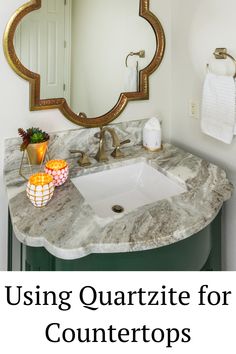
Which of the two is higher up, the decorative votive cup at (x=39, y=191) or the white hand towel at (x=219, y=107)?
the white hand towel at (x=219, y=107)

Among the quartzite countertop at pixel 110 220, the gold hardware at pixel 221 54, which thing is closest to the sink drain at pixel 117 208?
the quartzite countertop at pixel 110 220

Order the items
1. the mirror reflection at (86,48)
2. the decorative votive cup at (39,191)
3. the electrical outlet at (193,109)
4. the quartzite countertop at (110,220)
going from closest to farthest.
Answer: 1. the quartzite countertop at (110,220)
2. the decorative votive cup at (39,191)
3. the mirror reflection at (86,48)
4. the electrical outlet at (193,109)

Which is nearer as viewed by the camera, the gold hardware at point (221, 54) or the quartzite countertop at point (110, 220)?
the quartzite countertop at point (110, 220)

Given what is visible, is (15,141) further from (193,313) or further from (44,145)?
(193,313)

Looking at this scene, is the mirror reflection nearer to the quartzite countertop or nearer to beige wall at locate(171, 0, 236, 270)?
beige wall at locate(171, 0, 236, 270)

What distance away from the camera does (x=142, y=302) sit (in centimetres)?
91

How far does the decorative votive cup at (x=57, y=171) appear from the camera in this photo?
117 cm

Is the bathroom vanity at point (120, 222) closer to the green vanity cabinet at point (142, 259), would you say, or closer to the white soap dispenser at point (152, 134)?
the green vanity cabinet at point (142, 259)

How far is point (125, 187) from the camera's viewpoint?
4.78 feet

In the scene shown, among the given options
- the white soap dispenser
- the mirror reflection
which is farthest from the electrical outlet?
the mirror reflection

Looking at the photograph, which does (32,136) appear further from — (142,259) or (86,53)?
(142,259)

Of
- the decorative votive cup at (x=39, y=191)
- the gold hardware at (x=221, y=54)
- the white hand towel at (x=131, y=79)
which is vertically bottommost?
the decorative votive cup at (x=39, y=191)

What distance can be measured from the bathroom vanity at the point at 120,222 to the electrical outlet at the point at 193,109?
0.25 metres

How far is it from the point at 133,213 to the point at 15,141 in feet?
2.13
